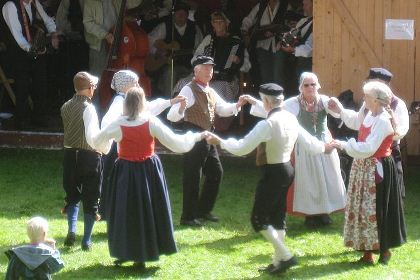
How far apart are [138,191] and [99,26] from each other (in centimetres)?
558

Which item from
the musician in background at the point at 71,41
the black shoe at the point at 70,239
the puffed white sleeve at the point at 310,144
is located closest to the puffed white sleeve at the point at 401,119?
the puffed white sleeve at the point at 310,144

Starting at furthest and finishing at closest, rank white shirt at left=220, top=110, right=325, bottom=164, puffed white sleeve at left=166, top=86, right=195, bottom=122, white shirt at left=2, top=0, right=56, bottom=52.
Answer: white shirt at left=2, top=0, right=56, bottom=52 < puffed white sleeve at left=166, top=86, right=195, bottom=122 < white shirt at left=220, top=110, right=325, bottom=164

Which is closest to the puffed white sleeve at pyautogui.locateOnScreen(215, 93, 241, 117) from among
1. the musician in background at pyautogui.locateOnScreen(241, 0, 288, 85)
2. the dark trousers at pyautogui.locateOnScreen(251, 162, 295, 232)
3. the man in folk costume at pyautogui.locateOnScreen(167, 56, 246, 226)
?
the man in folk costume at pyautogui.locateOnScreen(167, 56, 246, 226)

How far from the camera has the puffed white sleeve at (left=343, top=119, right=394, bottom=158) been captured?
24.2 feet

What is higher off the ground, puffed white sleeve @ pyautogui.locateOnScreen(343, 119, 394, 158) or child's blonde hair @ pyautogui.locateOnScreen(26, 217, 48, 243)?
puffed white sleeve @ pyautogui.locateOnScreen(343, 119, 394, 158)

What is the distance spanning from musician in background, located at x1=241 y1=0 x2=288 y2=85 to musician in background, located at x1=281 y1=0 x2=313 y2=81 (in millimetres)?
253

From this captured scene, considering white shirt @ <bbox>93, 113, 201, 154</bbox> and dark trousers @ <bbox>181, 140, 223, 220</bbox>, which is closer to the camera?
white shirt @ <bbox>93, 113, 201, 154</bbox>

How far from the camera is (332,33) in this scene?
11188 millimetres

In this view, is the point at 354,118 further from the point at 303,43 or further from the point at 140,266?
the point at 303,43

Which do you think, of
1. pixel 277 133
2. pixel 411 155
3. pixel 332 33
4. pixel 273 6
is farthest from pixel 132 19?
pixel 277 133

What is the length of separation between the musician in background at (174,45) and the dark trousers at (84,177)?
5191mm

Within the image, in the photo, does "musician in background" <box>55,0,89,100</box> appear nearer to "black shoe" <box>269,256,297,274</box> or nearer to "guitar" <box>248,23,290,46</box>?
"guitar" <box>248,23,290,46</box>

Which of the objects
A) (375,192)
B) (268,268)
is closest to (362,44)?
(375,192)

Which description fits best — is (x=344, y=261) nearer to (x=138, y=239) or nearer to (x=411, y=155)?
(x=138, y=239)
